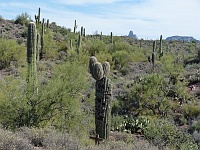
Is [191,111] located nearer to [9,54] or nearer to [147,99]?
[147,99]

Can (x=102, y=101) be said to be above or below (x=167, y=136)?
above

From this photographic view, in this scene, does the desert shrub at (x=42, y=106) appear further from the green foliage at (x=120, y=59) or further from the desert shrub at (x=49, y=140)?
the green foliage at (x=120, y=59)

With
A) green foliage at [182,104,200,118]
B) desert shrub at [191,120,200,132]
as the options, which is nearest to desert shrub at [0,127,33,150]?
desert shrub at [191,120,200,132]

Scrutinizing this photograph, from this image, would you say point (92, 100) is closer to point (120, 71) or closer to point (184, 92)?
point (184, 92)

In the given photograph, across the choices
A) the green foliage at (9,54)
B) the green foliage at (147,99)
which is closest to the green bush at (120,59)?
the green foliage at (9,54)

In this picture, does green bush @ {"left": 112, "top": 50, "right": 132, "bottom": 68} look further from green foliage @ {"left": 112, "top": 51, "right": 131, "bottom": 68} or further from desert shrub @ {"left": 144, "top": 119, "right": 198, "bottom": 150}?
desert shrub @ {"left": 144, "top": 119, "right": 198, "bottom": 150}

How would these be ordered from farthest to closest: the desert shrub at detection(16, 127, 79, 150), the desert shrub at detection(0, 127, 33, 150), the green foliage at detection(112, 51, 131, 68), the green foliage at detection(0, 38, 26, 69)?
1. the green foliage at detection(112, 51, 131, 68)
2. the green foliage at detection(0, 38, 26, 69)
3. the desert shrub at detection(16, 127, 79, 150)
4. the desert shrub at detection(0, 127, 33, 150)

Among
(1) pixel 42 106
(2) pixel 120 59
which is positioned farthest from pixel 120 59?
(1) pixel 42 106

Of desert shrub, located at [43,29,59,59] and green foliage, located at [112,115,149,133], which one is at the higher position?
desert shrub, located at [43,29,59,59]

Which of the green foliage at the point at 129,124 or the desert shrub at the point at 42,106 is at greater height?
the desert shrub at the point at 42,106

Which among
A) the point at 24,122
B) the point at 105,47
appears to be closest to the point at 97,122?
the point at 24,122

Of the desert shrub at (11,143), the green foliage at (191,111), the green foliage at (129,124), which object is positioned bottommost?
the green foliage at (129,124)

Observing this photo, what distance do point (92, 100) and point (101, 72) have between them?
7.21ft

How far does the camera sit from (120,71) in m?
37.2
